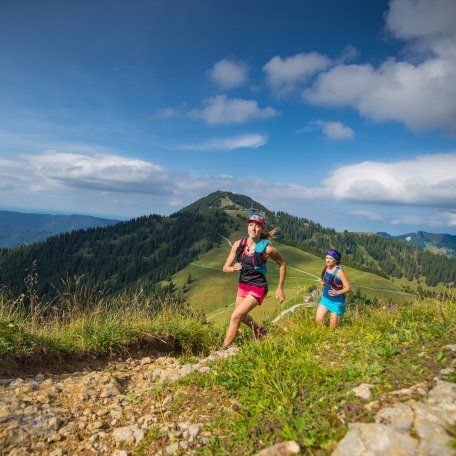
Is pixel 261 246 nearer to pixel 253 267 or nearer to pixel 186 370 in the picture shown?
pixel 253 267

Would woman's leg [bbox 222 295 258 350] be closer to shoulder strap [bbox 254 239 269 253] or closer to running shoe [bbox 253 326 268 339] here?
running shoe [bbox 253 326 268 339]

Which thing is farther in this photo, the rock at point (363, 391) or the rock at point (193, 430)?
the rock at point (193, 430)

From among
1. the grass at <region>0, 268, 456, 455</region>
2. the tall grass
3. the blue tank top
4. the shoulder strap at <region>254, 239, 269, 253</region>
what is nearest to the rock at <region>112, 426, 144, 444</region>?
the grass at <region>0, 268, 456, 455</region>

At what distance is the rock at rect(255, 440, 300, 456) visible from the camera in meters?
3.07

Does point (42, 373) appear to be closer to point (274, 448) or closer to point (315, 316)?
point (274, 448)

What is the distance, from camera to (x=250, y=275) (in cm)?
784

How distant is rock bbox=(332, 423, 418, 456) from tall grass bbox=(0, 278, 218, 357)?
5279 mm

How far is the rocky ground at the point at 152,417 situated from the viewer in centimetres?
289

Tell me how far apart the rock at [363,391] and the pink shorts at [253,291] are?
12.5ft

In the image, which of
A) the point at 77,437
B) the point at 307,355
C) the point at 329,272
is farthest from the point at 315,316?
the point at 77,437

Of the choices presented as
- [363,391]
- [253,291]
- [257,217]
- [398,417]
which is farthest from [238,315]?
[398,417]

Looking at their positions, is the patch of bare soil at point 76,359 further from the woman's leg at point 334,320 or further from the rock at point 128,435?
the woman's leg at point 334,320

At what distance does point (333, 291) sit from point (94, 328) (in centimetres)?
598

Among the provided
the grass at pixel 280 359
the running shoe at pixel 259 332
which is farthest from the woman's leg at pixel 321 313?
the running shoe at pixel 259 332
